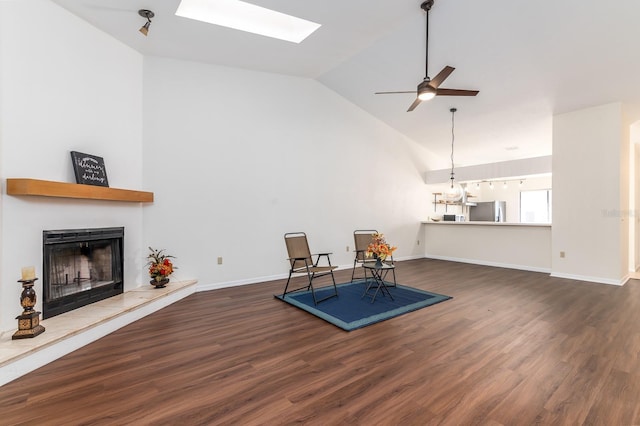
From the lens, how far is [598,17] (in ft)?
10.6

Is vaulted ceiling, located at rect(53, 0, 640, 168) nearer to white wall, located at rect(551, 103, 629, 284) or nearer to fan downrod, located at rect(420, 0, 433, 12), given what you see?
fan downrod, located at rect(420, 0, 433, 12)

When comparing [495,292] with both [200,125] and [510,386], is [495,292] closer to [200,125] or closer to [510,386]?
[510,386]

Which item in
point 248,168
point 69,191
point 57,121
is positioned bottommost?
point 69,191

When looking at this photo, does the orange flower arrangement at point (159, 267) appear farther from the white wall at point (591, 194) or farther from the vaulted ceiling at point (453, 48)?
the white wall at point (591, 194)

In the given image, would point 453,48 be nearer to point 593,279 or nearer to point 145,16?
point 145,16

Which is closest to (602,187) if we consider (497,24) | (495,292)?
(495,292)

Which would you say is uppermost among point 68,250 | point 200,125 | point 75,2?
point 75,2

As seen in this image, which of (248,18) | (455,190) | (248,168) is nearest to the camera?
(248,18)

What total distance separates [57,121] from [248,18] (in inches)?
96.8

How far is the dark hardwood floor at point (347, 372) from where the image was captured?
5.62 ft

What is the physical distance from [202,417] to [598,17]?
5.25 meters

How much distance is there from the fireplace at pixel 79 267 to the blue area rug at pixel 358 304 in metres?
2.05

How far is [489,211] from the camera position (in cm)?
876

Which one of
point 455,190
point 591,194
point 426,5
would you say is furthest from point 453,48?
point 591,194
